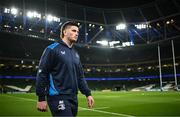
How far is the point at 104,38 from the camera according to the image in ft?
213

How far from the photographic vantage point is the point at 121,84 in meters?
65.9

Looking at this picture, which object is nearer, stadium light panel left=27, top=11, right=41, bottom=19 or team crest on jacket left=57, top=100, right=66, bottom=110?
team crest on jacket left=57, top=100, right=66, bottom=110

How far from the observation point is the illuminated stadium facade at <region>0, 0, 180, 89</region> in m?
51.1

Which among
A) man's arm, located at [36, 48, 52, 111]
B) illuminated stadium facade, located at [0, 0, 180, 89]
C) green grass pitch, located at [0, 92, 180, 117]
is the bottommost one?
green grass pitch, located at [0, 92, 180, 117]

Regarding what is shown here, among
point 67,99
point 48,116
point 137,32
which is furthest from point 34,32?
point 67,99

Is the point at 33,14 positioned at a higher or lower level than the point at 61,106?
higher

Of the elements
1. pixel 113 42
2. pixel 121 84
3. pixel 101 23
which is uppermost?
pixel 101 23

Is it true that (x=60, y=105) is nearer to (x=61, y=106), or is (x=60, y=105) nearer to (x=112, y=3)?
(x=61, y=106)

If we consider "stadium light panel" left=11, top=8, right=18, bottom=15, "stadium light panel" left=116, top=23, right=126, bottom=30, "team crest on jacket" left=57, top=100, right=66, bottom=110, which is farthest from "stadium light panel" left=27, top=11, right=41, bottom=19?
"team crest on jacket" left=57, top=100, right=66, bottom=110

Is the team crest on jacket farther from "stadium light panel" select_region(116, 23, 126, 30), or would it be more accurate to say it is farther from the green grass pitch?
"stadium light panel" select_region(116, 23, 126, 30)

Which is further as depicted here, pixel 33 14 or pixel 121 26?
pixel 121 26

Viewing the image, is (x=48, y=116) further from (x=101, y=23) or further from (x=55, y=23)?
(x=101, y=23)

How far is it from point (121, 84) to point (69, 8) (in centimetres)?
2358

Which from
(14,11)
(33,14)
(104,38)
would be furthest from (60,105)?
(104,38)
